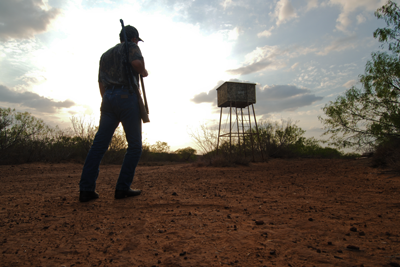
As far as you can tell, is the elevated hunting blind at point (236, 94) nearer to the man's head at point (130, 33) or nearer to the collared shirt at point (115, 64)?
Result: the man's head at point (130, 33)

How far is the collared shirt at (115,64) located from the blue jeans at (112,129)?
13 cm

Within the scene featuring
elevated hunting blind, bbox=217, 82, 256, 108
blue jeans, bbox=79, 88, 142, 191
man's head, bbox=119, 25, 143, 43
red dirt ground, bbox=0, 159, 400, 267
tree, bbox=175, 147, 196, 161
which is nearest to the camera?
red dirt ground, bbox=0, 159, 400, 267

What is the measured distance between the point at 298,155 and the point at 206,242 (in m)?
13.4

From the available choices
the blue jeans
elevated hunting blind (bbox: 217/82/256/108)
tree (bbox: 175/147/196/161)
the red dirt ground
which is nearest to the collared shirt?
the blue jeans

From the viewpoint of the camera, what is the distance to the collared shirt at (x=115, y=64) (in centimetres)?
262

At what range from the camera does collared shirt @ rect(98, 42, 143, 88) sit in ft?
8.59

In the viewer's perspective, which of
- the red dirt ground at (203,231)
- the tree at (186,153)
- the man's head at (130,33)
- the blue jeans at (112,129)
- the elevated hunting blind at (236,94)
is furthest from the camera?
the tree at (186,153)

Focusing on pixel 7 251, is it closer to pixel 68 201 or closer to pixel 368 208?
pixel 68 201

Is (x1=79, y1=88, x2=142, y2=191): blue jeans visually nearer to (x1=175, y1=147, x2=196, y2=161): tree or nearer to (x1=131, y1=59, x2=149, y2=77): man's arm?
(x1=131, y1=59, x2=149, y2=77): man's arm

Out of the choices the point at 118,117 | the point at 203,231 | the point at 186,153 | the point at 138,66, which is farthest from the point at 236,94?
the point at 203,231

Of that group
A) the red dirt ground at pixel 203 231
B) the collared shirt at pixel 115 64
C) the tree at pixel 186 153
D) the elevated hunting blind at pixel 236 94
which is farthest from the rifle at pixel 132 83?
the tree at pixel 186 153

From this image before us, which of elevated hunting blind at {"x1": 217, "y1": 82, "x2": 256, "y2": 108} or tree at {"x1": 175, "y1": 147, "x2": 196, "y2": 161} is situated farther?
tree at {"x1": 175, "y1": 147, "x2": 196, "y2": 161}

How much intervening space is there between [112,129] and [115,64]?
2.63 ft

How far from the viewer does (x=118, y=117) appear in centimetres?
268
